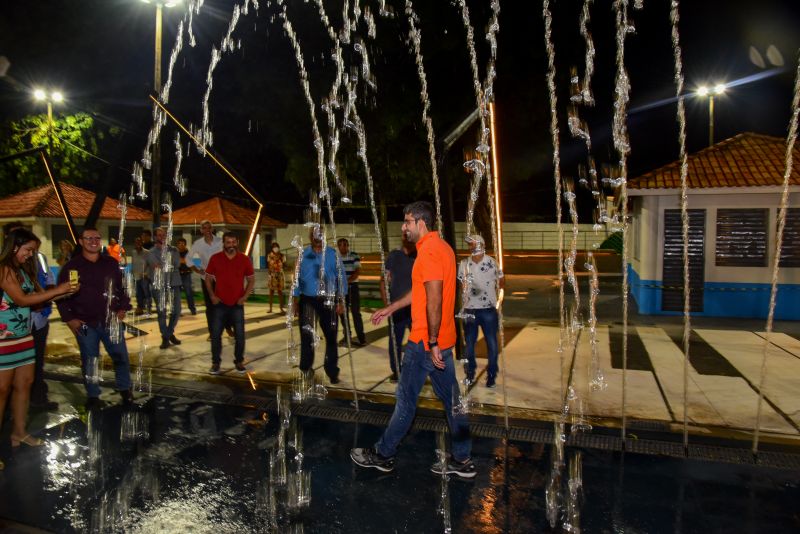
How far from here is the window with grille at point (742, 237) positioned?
1150cm

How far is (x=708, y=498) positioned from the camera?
3.84 m

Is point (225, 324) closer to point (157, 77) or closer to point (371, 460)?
point (371, 460)

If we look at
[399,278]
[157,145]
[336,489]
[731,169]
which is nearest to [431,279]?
[336,489]

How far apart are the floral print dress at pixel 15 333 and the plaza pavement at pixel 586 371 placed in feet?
7.78

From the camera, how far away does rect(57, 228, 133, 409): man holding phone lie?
5.76 metres

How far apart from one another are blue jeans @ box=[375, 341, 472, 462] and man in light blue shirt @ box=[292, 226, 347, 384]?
8.63 feet

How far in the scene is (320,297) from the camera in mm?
6789

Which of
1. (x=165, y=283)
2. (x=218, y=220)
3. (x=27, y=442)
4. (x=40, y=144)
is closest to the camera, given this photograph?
(x=27, y=442)

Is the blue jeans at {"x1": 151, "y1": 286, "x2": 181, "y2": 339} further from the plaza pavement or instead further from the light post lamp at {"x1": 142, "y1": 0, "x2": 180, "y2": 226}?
the light post lamp at {"x1": 142, "y1": 0, "x2": 180, "y2": 226}

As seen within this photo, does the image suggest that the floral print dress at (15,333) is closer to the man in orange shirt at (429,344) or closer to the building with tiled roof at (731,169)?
the man in orange shirt at (429,344)

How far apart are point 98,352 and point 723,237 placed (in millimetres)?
11953

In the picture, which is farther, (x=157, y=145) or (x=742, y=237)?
(x=157, y=145)

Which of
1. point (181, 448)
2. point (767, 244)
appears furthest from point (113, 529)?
point (767, 244)

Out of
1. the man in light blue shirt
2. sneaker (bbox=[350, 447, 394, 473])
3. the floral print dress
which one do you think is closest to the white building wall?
the man in light blue shirt
